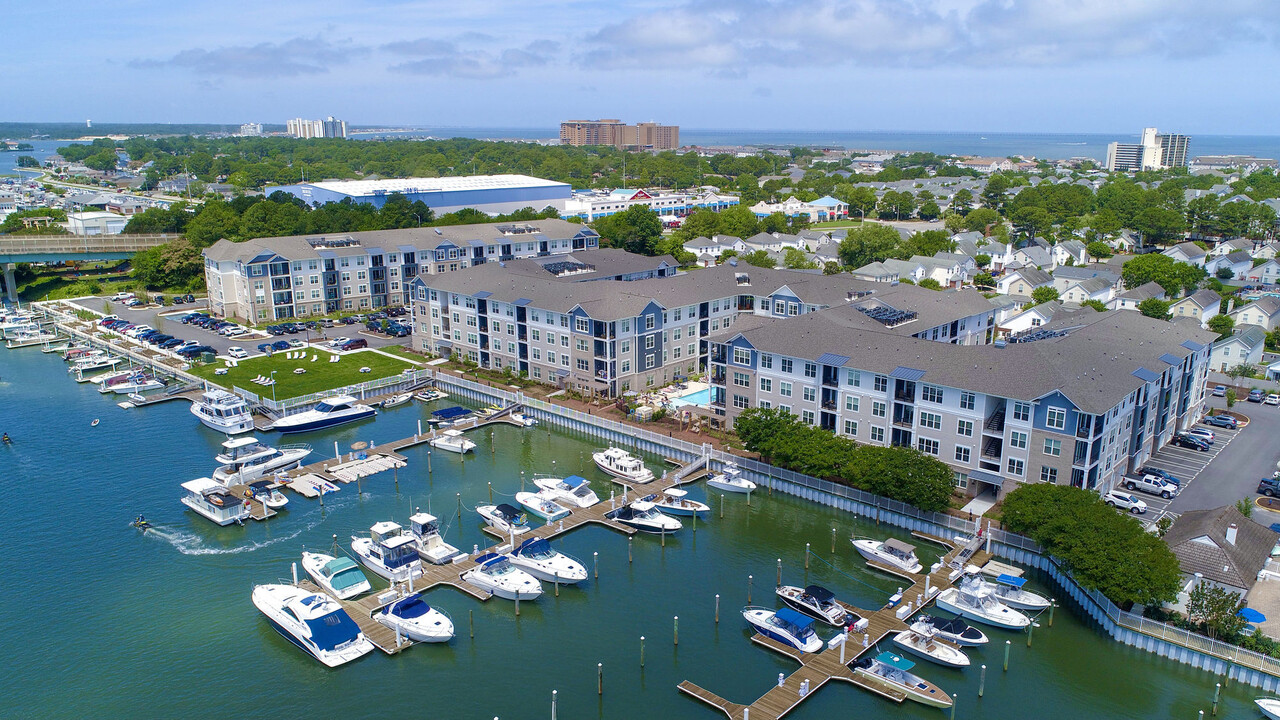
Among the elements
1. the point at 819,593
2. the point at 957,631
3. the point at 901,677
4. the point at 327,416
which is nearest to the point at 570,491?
the point at 819,593

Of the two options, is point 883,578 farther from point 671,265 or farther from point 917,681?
point 671,265

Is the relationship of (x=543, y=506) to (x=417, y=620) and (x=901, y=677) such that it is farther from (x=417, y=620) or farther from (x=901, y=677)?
(x=901, y=677)

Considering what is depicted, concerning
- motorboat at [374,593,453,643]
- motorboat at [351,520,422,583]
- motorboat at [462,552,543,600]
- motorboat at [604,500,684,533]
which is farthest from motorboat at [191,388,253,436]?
motorboat at [604,500,684,533]

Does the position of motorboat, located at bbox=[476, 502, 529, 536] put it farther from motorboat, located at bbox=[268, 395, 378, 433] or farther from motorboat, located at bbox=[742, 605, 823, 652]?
motorboat, located at bbox=[268, 395, 378, 433]

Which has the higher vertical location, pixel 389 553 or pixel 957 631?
pixel 389 553

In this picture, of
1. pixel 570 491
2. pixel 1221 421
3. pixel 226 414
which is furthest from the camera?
pixel 226 414

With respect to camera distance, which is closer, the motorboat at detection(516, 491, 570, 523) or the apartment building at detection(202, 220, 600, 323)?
the motorboat at detection(516, 491, 570, 523)

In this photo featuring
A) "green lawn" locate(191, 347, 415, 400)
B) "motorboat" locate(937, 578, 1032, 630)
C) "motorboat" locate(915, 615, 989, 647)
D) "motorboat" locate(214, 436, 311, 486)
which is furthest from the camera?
"green lawn" locate(191, 347, 415, 400)
